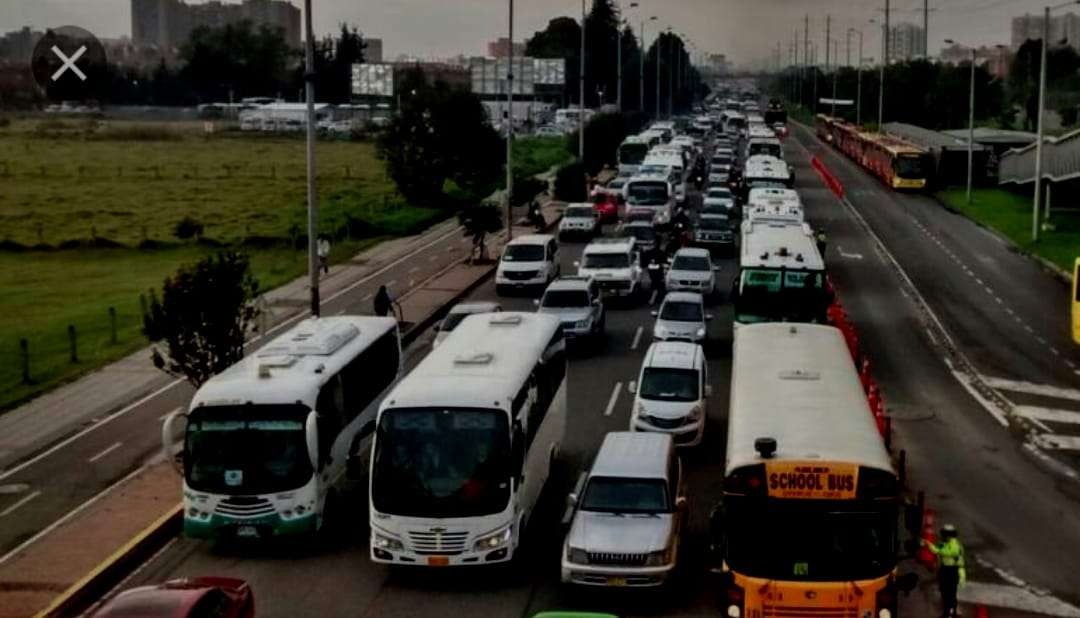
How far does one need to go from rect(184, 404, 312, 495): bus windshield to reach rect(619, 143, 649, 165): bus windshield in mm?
67075

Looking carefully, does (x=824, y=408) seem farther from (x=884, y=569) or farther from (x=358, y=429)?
(x=358, y=429)

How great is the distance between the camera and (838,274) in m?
48.3

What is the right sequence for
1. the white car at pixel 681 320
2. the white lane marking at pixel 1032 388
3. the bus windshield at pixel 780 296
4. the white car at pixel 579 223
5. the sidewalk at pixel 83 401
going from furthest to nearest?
1. the white car at pixel 579 223
2. the white car at pixel 681 320
3. the bus windshield at pixel 780 296
4. the white lane marking at pixel 1032 388
5. the sidewalk at pixel 83 401

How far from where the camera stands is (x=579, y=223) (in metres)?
58.1

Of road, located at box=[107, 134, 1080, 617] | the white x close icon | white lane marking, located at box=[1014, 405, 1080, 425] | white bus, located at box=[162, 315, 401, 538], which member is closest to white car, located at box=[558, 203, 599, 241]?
road, located at box=[107, 134, 1080, 617]

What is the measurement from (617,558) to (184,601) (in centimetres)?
546

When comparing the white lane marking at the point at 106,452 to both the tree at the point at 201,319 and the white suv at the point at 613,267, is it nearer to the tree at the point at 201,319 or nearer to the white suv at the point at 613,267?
the tree at the point at 201,319

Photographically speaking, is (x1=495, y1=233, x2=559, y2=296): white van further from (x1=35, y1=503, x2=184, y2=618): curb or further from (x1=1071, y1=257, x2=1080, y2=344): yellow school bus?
(x1=35, y1=503, x2=184, y2=618): curb

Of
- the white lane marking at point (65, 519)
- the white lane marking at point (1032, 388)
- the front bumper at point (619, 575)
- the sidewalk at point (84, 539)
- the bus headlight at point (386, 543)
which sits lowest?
the white lane marking at point (65, 519)

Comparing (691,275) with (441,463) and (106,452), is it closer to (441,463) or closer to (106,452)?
(106,452)

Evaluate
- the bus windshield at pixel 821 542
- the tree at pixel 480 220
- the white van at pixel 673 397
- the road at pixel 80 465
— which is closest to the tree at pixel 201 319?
the road at pixel 80 465

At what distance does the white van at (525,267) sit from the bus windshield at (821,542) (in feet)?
94.0

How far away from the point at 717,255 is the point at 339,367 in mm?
31730

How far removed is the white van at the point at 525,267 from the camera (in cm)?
4350
